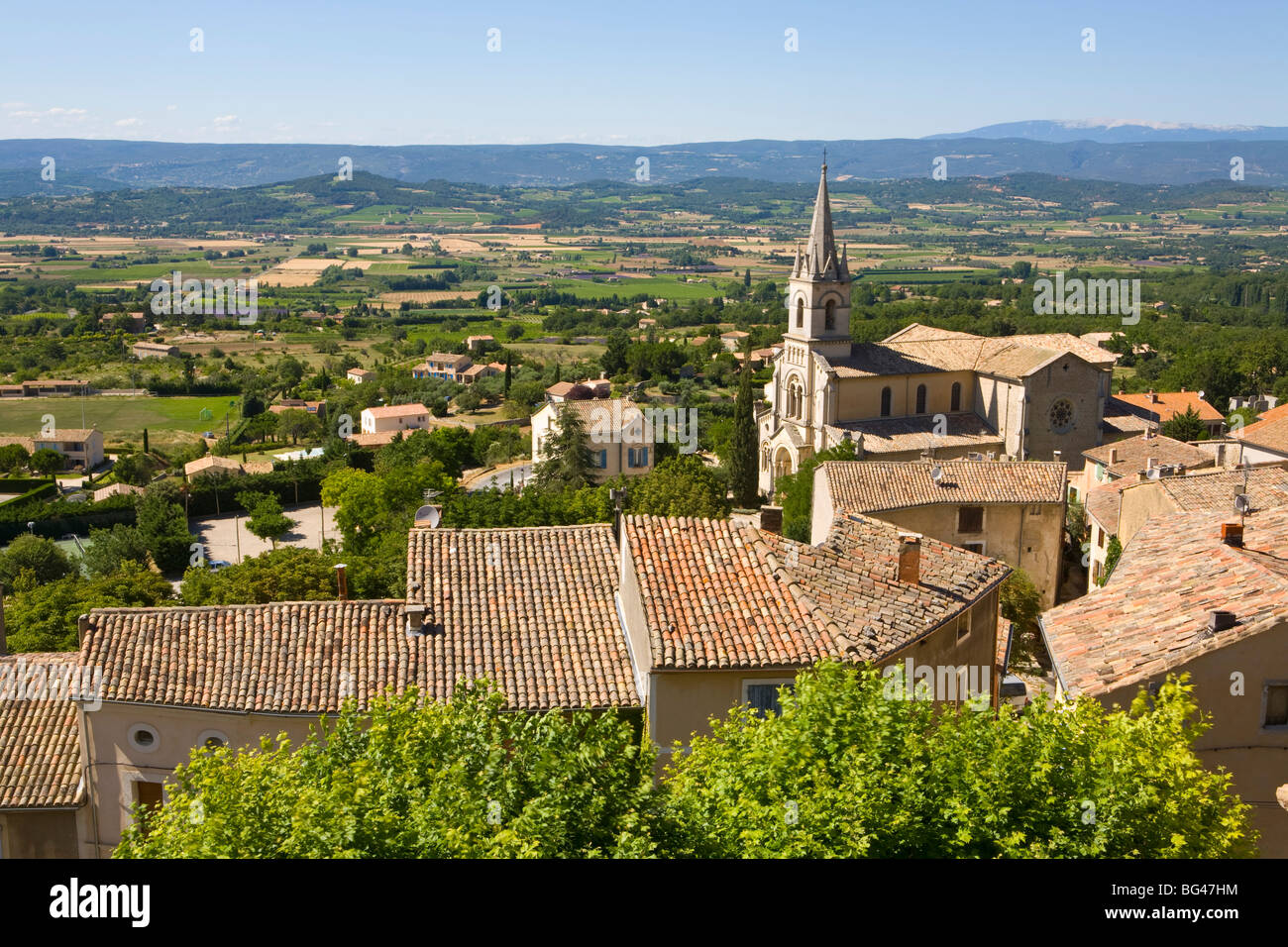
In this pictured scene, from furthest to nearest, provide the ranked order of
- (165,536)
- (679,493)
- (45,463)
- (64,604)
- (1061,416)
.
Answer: (45,463) < (1061,416) < (165,536) < (679,493) < (64,604)

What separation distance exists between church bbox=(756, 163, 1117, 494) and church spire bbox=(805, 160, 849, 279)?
4cm

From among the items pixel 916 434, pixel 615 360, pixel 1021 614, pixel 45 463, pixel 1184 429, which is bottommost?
pixel 45 463

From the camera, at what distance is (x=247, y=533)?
181ft

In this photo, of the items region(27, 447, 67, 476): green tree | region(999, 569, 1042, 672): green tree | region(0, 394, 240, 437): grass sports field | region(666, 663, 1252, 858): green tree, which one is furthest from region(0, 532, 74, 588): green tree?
region(0, 394, 240, 437): grass sports field

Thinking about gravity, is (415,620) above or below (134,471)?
above

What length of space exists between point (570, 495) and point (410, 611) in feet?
86.8

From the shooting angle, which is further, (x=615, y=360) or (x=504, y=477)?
(x=615, y=360)

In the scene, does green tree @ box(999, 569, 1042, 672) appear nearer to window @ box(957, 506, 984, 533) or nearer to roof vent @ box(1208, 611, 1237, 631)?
window @ box(957, 506, 984, 533)

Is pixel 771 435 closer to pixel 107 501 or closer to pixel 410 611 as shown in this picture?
pixel 107 501

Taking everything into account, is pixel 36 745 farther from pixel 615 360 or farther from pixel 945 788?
pixel 615 360

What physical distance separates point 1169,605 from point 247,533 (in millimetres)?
48797

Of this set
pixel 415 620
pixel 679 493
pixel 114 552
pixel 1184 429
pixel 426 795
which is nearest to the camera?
pixel 426 795

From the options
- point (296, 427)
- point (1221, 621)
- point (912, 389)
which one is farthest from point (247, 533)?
point (1221, 621)
